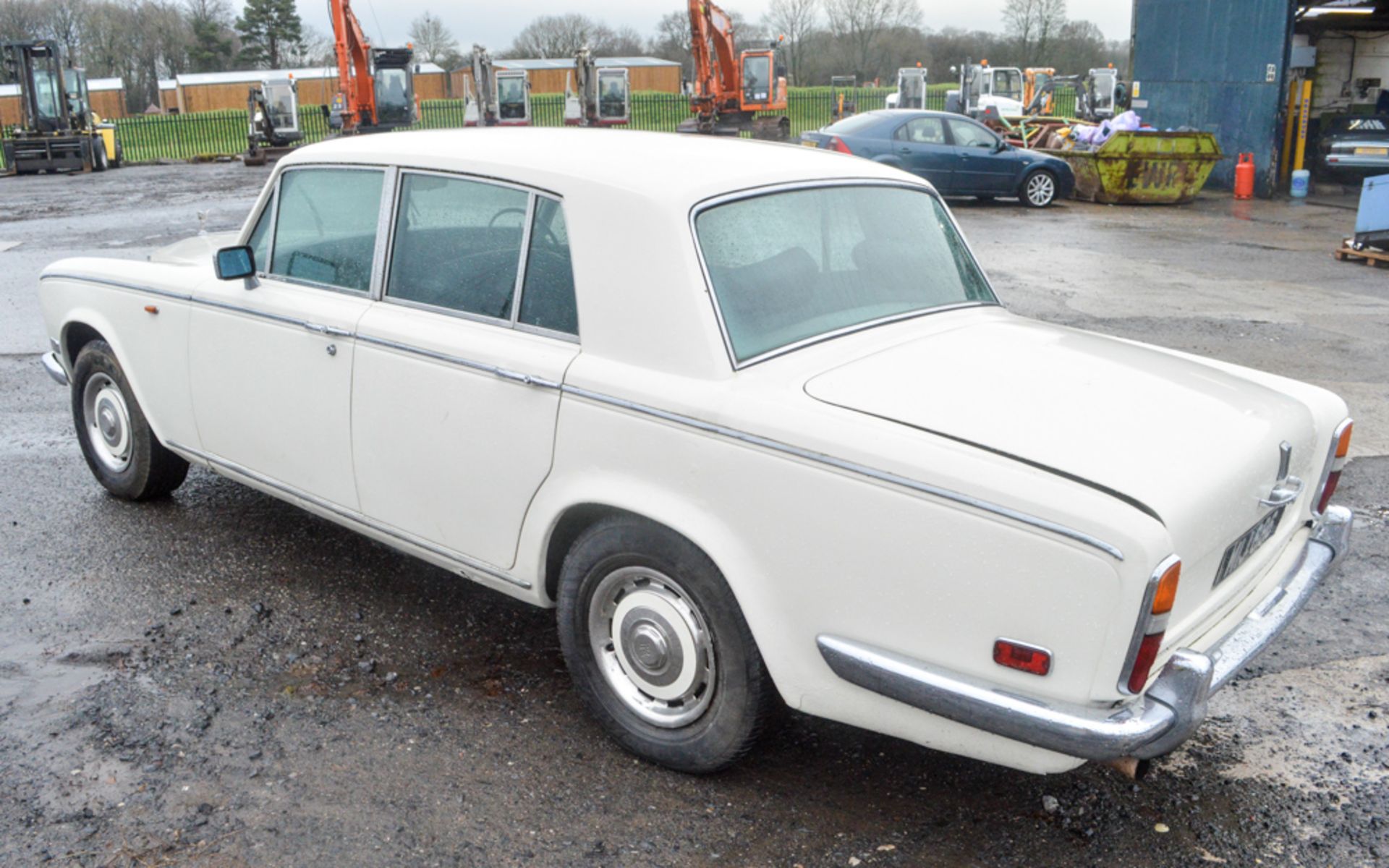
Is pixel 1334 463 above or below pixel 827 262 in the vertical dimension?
below

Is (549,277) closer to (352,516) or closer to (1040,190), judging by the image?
(352,516)

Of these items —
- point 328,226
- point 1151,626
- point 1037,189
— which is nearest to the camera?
point 1151,626

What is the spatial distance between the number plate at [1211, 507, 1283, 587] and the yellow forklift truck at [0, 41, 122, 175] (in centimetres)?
3221

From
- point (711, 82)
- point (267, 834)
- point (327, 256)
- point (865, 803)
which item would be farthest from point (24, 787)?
point (711, 82)

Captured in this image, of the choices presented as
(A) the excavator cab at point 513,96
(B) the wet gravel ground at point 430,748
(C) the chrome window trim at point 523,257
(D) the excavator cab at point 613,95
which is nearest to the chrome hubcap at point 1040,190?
(B) the wet gravel ground at point 430,748

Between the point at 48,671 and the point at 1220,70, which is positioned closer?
the point at 48,671

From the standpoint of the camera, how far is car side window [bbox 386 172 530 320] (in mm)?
3551

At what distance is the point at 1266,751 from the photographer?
135 inches

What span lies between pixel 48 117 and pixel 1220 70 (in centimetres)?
2722

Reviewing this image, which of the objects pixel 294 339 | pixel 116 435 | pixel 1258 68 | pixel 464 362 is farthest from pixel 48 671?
pixel 1258 68

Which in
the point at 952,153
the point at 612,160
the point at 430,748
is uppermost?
the point at 612,160

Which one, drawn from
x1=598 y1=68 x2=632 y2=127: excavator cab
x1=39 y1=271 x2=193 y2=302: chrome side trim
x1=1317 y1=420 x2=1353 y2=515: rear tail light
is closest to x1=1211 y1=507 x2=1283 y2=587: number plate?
x1=1317 y1=420 x2=1353 y2=515: rear tail light

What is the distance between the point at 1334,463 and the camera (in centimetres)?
348

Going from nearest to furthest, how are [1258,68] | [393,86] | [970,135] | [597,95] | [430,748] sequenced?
[430,748]
[970,135]
[1258,68]
[393,86]
[597,95]
